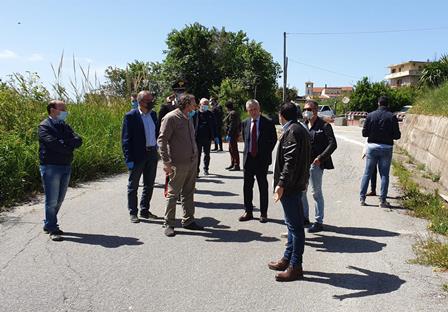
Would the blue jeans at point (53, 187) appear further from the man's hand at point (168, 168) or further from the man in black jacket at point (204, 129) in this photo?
the man in black jacket at point (204, 129)

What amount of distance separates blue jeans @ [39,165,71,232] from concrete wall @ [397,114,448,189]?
7.51 m

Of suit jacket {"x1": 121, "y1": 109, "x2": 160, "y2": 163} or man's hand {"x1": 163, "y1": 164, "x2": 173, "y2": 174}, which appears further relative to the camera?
suit jacket {"x1": 121, "y1": 109, "x2": 160, "y2": 163}

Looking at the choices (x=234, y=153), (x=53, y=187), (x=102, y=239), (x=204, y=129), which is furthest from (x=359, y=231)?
(x=234, y=153)

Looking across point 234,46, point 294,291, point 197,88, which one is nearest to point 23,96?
point 294,291

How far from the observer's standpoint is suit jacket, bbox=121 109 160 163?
6828mm

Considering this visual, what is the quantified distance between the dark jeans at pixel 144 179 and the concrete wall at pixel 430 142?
6.15 meters

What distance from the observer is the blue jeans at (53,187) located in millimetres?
5891

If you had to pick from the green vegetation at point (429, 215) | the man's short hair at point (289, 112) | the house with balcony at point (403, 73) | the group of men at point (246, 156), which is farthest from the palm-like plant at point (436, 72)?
the house with balcony at point (403, 73)

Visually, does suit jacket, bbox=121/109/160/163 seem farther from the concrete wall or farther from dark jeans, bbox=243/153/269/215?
the concrete wall

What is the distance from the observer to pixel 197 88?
43.1m

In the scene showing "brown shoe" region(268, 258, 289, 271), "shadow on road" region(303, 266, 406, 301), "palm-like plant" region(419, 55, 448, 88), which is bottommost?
"shadow on road" region(303, 266, 406, 301)

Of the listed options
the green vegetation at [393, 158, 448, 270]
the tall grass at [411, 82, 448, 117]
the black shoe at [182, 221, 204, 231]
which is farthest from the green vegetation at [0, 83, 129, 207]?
the tall grass at [411, 82, 448, 117]

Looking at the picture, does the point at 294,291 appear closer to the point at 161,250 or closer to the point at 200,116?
the point at 161,250

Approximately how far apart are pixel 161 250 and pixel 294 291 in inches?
72.1
